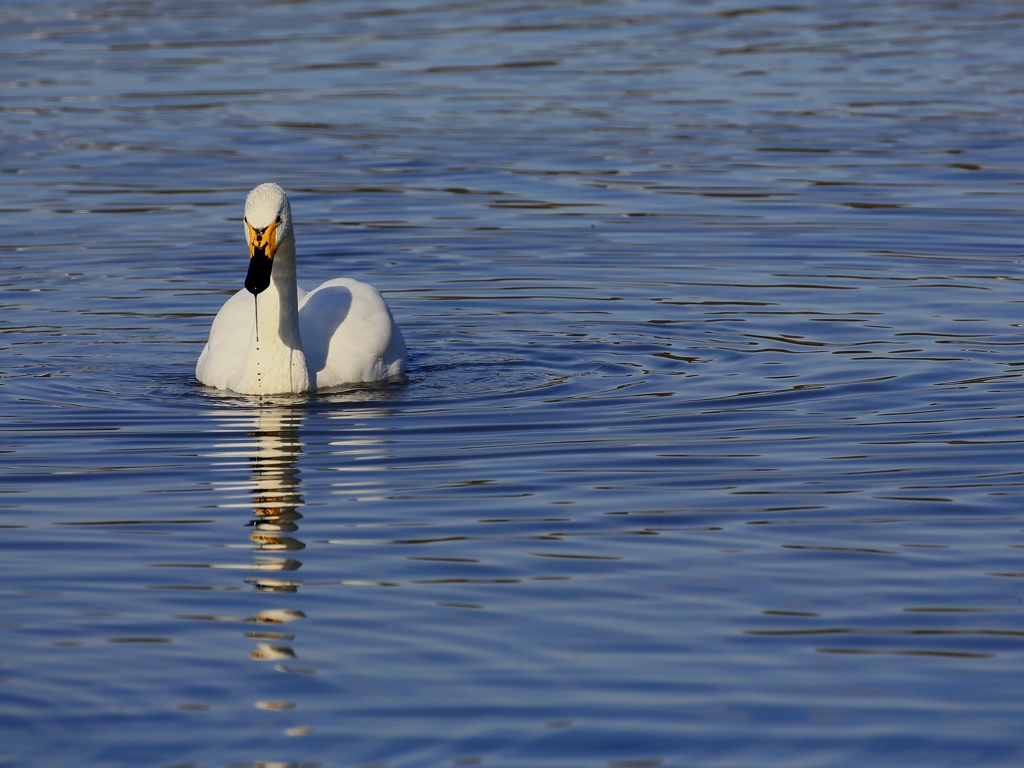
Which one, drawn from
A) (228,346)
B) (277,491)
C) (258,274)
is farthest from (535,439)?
(228,346)

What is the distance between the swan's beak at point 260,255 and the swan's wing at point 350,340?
31.8 inches

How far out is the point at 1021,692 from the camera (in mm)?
6293

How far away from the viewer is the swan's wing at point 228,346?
11531mm

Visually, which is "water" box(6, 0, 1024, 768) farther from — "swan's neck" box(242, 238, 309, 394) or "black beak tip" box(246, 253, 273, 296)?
"black beak tip" box(246, 253, 273, 296)

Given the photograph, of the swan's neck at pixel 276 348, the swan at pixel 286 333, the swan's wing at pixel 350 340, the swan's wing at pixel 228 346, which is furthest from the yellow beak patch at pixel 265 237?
the swan's wing at pixel 350 340

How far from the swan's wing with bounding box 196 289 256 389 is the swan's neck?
0.18 m

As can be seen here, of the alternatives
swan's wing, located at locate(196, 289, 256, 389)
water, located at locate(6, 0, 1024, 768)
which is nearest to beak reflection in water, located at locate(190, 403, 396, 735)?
water, located at locate(6, 0, 1024, 768)

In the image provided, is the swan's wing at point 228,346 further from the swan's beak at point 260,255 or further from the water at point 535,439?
the swan's beak at point 260,255

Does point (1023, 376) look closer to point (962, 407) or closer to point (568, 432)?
point (962, 407)

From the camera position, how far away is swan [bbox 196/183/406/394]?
36.8ft

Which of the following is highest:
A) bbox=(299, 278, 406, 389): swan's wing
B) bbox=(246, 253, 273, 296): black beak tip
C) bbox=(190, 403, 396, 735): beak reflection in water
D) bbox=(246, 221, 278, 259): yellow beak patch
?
bbox=(246, 221, 278, 259): yellow beak patch

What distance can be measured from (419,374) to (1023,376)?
3.75m

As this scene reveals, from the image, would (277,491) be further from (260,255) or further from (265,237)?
(265,237)

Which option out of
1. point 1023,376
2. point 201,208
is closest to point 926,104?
point 201,208
